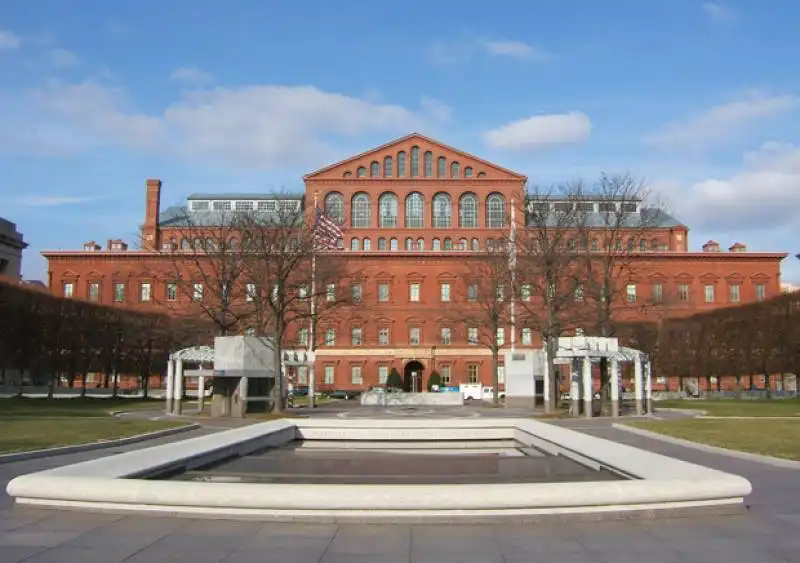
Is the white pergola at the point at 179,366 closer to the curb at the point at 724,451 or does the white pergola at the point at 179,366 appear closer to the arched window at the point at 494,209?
the curb at the point at 724,451

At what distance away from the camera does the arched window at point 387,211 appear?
81.8 metres

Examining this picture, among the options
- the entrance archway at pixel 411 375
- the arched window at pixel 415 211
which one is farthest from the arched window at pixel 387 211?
the entrance archway at pixel 411 375

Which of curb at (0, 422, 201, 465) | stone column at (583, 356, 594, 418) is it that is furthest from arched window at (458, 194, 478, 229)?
curb at (0, 422, 201, 465)

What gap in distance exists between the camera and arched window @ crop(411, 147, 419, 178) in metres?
81.4

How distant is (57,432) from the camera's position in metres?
22.8

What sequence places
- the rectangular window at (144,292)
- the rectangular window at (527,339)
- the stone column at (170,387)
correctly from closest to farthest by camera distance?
the stone column at (170,387)
the rectangular window at (527,339)
the rectangular window at (144,292)

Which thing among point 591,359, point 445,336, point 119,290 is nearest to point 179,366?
point 591,359

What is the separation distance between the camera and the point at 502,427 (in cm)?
2109

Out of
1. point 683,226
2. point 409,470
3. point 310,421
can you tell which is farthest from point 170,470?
point 683,226

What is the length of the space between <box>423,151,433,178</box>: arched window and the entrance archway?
824 inches

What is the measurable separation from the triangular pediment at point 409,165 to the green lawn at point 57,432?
55603 mm

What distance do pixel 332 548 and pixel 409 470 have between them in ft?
18.2

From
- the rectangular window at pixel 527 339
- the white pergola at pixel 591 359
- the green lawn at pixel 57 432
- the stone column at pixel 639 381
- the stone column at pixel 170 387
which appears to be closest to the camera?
the green lawn at pixel 57 432

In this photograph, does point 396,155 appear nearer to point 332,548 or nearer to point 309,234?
point 309,234
